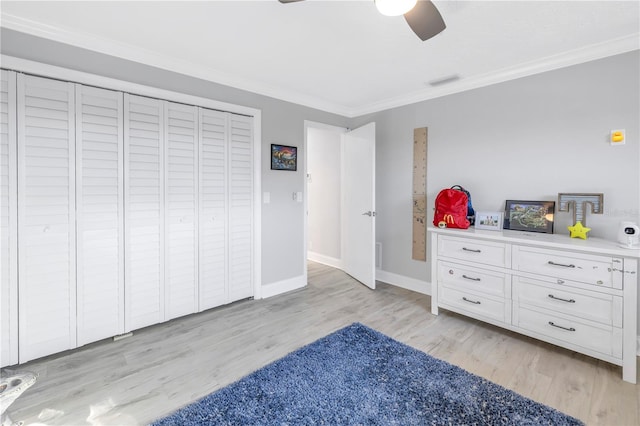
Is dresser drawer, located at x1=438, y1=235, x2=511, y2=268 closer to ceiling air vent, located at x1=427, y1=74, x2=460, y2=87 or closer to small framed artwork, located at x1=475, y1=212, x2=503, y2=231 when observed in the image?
small framed artwork, located at x1=475, y1=212, x2=503, y2=231

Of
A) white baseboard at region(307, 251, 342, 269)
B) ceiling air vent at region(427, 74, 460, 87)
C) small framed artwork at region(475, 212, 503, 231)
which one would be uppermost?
ceiling air vent at region(427, 74, 460, 87)

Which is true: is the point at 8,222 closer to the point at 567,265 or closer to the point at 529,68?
the point at 567,265

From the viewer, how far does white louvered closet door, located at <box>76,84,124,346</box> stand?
7.47 feet

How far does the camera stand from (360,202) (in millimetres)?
3854

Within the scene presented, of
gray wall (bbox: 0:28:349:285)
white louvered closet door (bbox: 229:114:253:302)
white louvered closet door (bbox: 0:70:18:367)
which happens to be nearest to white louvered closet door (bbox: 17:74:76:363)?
white louvered closet door (bbox: 0:70:18:367)

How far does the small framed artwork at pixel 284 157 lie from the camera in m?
3.42

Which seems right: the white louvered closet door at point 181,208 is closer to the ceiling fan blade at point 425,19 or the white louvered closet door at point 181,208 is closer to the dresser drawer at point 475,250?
the ceiling fan blade at point 425,19

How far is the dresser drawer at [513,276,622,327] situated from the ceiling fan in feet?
6.44

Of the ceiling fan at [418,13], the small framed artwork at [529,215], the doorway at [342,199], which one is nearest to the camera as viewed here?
the ceiling fan at [418,13]

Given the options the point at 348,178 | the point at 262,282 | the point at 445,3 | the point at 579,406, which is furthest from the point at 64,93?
the point at 579,406

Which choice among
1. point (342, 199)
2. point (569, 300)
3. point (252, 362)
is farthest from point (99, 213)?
point (569, 300)

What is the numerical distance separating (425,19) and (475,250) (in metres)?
1.89

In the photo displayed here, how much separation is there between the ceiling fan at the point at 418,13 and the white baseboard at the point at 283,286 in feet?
9.15

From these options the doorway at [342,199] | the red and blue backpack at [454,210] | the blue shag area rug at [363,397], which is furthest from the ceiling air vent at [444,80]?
the blue shag area rug at [363,397]
